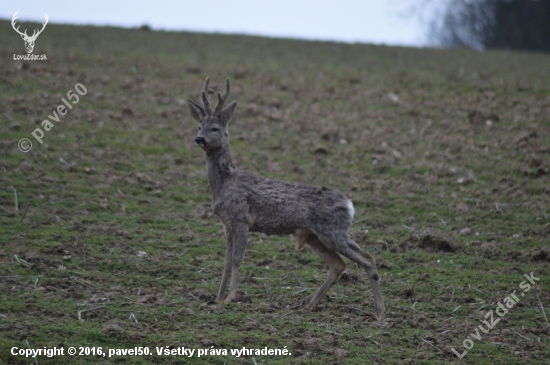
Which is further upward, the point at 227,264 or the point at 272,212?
the point at 272,212

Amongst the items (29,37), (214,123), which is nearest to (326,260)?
(214,123)

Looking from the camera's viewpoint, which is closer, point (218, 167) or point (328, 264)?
point (328, 264)

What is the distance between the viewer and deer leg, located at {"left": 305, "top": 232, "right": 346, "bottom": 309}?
8055mm

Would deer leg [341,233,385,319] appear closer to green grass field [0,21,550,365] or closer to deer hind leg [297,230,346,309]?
green grass field [0,21,550,365]

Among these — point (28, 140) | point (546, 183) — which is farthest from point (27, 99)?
point (546, 183)

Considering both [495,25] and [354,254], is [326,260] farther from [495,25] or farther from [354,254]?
[495,25]

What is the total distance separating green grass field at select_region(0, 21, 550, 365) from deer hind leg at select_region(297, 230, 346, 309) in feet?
0.64

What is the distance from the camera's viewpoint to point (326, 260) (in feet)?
27.2

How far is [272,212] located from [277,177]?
421 centimetres

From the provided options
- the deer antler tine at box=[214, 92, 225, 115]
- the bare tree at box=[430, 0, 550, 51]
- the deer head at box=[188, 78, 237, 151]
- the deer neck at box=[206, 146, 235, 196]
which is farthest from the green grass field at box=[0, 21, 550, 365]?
the bare tree at box=[430, 0, 550, 51]

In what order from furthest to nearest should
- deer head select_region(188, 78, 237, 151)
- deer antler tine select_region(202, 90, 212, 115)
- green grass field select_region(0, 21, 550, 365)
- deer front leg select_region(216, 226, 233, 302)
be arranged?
1. deer antler tine select_region(202, 90, 212, 115)
2. deer head select_region(188, 78, 237, 151)
3. deer front leg select_region(216, 226, 233, 302)
4. green grass field select_region(0, 21, 550, 365)

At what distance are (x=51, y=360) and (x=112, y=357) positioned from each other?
0.55 meters

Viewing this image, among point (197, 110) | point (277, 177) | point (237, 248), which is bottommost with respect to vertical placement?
point (237, 248)

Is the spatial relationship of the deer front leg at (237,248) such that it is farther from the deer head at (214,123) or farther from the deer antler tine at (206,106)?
the deer antler tine at (206,106)
